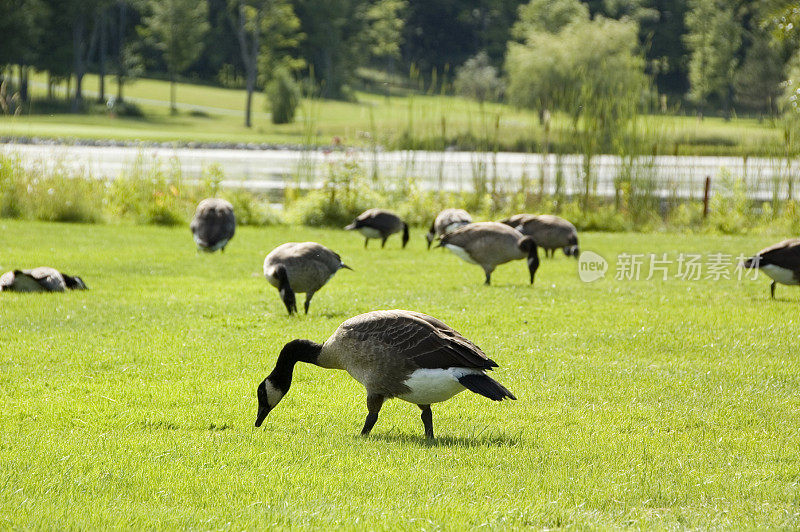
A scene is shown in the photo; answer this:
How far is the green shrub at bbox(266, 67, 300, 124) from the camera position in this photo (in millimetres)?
83231

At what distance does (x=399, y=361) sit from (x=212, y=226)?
1196cm

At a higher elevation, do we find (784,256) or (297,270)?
(784,256)

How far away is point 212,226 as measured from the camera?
732 inches

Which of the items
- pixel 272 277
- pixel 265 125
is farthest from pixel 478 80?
pixel 272 277

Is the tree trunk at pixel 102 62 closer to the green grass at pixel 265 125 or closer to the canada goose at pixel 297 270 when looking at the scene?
the green grass at pixel 265 125

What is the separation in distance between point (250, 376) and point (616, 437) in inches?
162

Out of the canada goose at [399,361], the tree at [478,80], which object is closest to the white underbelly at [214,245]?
the canada goose at [399,361]

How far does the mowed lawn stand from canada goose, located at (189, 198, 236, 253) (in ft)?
7.76

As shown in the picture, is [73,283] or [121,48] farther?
[121,48]

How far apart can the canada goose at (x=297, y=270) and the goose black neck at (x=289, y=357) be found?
4907 millimetres

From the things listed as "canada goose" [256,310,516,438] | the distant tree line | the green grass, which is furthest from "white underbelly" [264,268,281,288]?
the distant tree line

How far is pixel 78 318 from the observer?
A: 12.8 m

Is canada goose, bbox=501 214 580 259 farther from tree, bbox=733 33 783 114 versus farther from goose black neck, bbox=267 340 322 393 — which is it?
tree, bbox=733 33 783 114

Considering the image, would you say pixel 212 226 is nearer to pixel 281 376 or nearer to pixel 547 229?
pixel 547 229
